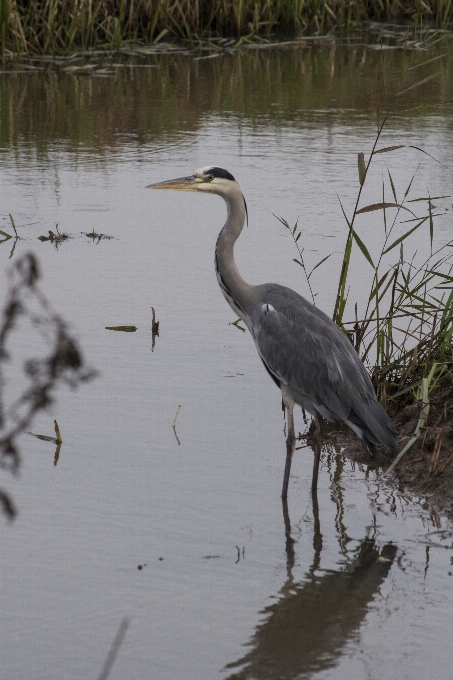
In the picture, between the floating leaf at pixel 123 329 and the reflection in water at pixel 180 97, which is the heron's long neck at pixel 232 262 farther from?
the reflection in water at pixel 180 97

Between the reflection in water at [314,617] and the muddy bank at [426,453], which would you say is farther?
the muddy bank at [426,453]

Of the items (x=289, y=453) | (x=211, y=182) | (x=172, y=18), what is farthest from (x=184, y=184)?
(x=172, y=18)

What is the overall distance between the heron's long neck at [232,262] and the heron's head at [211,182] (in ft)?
0.17

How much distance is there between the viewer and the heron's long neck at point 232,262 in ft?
16.1

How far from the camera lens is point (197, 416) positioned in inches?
193

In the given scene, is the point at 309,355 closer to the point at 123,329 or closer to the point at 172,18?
the point at 123,329

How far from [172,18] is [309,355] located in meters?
10.9

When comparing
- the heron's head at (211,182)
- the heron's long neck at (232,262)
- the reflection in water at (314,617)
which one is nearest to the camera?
the reflection in water at (314,617)

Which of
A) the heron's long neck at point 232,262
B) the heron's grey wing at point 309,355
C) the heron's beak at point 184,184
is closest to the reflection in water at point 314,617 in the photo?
the heron's grey wing at point 309,355

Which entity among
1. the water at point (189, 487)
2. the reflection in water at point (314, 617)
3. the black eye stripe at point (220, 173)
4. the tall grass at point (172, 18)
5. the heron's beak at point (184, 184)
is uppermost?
the tall grass at point (172, 18)

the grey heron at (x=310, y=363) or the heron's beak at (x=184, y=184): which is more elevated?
the heron's beak at (x=184, y=184)

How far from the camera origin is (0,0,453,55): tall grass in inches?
509

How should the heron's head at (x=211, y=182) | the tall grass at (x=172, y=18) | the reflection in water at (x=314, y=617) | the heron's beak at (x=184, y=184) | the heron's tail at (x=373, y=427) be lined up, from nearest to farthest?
1. the reflection in water at (x=314, y=617)
2. the heron's tail at (x=373, y=427)
3. the heron's head at (x=211, y=182)
4. the heron's beak at (x=184, y=184)
5. the tall grass at (x=172, y=18)

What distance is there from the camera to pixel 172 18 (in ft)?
46.9
